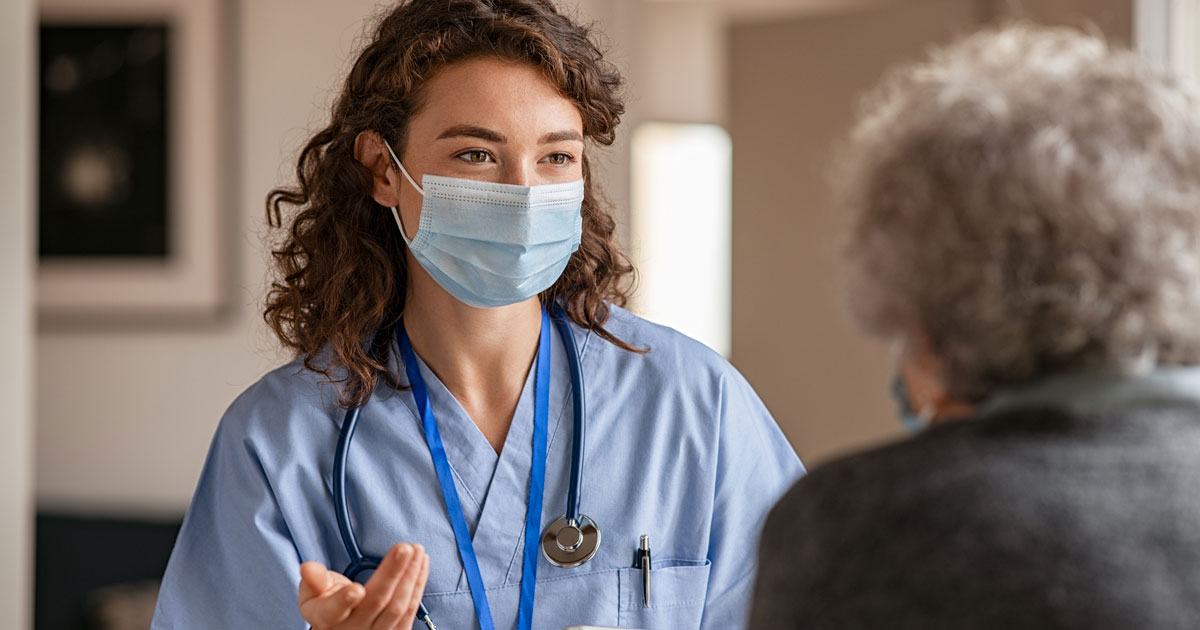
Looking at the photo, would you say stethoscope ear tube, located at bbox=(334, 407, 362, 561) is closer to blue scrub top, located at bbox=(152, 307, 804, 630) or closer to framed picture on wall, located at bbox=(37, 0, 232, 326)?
blue scrub top, located at bbox=(152, 307, 804, 630)

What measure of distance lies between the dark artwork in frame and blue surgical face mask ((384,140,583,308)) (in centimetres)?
223

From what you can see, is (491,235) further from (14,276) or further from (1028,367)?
(14,276)

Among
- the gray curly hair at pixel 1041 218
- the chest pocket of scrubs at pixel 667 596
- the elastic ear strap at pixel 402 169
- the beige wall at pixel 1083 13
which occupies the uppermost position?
the beige wall at pixel 1083 13

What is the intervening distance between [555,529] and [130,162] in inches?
101

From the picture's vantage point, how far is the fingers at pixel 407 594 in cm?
111

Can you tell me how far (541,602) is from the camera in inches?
53.9

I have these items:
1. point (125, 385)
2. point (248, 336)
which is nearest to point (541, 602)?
point (248, 336)

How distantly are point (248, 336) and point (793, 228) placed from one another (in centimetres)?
181

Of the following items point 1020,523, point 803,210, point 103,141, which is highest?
point 103,141

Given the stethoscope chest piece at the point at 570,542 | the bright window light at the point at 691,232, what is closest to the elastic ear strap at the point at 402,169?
the stethoscope chest piece at the point at 570,542

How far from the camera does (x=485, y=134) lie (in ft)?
4.68

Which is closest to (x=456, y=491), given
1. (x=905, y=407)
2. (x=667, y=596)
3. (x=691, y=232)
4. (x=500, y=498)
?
(x=500, y=498)

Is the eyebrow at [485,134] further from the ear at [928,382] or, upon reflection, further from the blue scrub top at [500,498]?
the ear at [928,382]

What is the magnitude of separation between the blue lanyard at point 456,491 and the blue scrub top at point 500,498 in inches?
0.5
